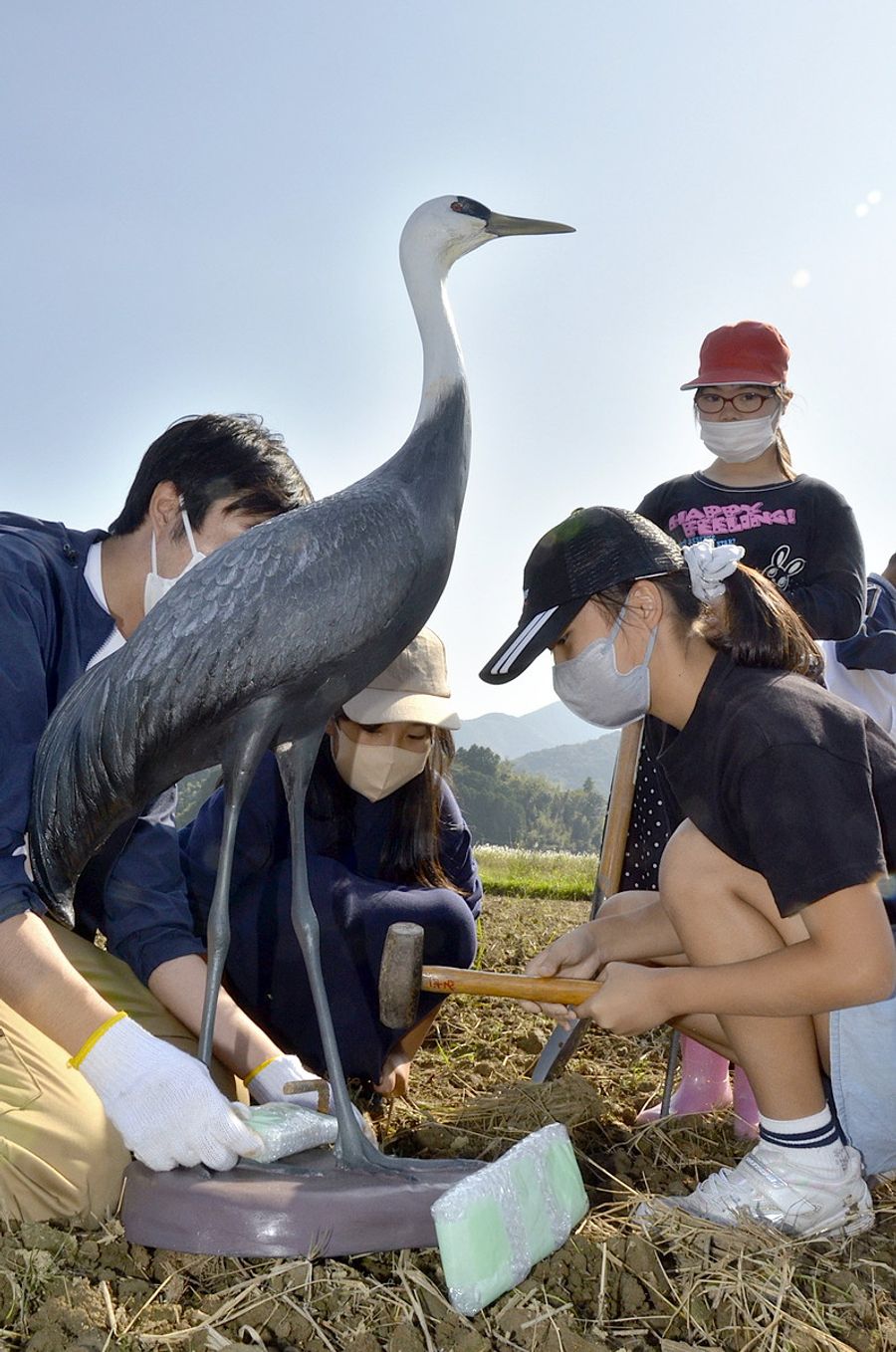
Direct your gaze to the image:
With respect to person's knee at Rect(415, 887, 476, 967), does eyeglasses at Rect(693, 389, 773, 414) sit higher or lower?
higher

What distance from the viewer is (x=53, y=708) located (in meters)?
2.78

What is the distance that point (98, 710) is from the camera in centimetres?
220

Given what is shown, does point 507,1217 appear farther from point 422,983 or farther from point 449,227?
point 449,227

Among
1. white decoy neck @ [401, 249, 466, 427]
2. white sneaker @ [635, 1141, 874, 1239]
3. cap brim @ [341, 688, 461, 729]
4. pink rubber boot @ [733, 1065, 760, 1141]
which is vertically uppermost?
white decoy neck @ [401, 249, 466, 427]

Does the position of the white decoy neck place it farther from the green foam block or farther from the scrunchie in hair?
the green foam block

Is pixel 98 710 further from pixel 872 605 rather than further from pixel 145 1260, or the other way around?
pixel 872 605

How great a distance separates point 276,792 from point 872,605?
237 cm

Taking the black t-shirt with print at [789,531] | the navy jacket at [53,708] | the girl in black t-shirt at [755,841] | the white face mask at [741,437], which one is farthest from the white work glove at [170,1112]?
the white face mask at [741,437]

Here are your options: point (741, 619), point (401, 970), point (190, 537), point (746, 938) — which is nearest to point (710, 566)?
point (741, 619)

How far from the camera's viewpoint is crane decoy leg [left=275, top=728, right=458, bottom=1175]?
2045 millimetres

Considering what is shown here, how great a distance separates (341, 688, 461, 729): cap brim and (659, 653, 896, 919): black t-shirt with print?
32.5 inches

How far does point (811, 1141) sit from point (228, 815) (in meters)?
1.40

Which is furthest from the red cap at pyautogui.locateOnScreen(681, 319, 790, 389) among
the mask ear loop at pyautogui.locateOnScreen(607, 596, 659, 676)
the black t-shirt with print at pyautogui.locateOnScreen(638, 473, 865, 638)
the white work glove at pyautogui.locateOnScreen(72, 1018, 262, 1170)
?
the white work glove at pyautogui.locateOnScreen(72, 1018, 262, 1170)

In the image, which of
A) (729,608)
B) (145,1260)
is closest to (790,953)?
(729,608)
